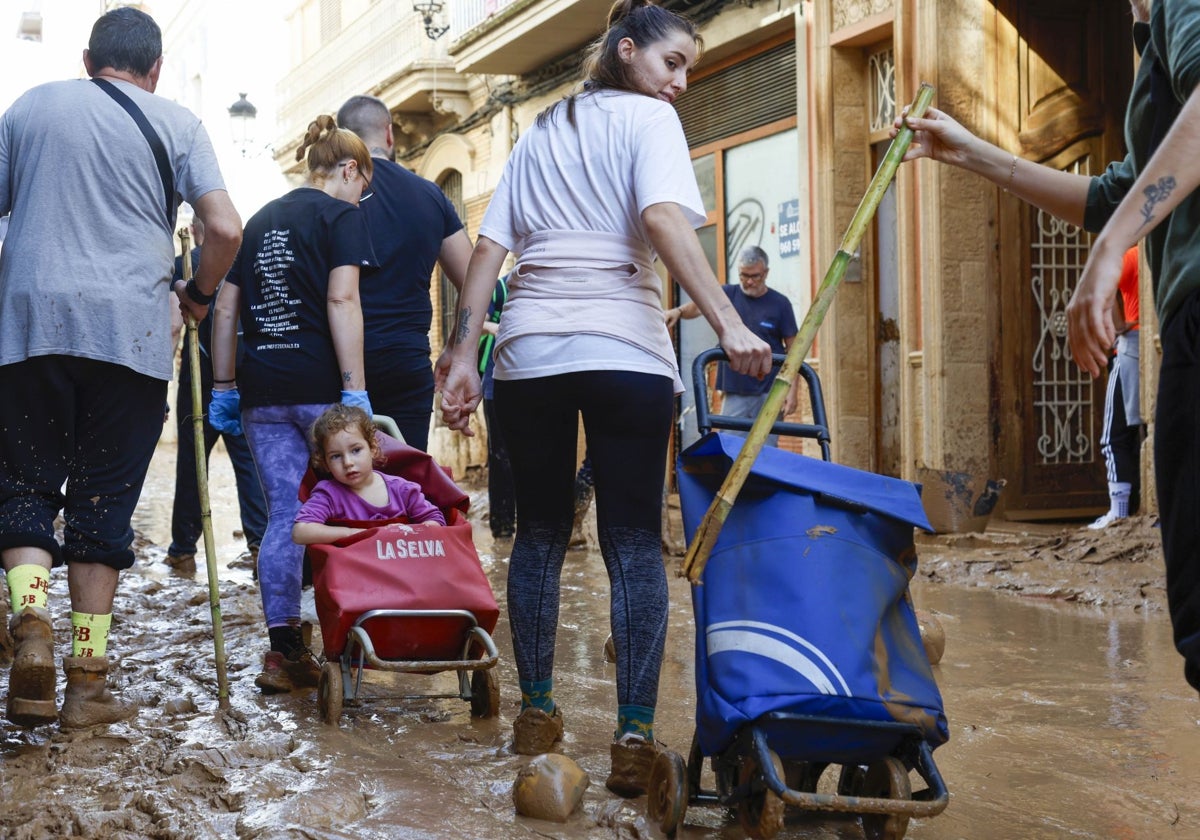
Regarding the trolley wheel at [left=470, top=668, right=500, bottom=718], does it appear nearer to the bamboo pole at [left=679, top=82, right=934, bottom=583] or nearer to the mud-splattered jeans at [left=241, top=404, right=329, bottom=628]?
the mud-splattered jeans at [left=241, top=404, right=329, bottom=628]

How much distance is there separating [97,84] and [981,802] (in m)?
3.21

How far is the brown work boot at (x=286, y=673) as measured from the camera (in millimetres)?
4777

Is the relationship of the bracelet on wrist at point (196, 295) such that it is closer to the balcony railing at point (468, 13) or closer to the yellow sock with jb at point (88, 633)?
the yellow sock with jb at point (88, 633)

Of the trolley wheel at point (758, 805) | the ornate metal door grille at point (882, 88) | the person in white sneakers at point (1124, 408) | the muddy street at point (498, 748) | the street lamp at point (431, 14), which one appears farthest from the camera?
the street lamp at point (431, 14)

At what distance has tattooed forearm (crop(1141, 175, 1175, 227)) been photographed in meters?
2.39

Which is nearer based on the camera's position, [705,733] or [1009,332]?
[705,733]

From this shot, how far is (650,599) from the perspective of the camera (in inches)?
141

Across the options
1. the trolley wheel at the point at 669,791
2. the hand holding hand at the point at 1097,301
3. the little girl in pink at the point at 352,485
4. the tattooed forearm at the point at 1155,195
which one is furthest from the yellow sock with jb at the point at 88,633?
the tattooed forearm at the point at 1155,195

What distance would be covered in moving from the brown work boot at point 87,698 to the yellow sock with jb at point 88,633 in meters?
0.02

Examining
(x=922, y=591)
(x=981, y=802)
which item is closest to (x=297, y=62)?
(x=922, y=591)

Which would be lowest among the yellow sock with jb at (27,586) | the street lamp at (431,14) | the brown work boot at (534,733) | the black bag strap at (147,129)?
the brown work boot at (534,733)

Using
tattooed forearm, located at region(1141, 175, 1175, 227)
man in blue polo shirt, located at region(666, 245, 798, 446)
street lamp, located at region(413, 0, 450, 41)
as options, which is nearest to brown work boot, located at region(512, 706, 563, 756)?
tattooed forearm, located at region(1141, 175, 1175, 227)

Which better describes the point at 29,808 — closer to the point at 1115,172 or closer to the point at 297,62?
the point at 1115,172

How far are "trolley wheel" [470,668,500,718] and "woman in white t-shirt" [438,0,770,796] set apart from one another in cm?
52
